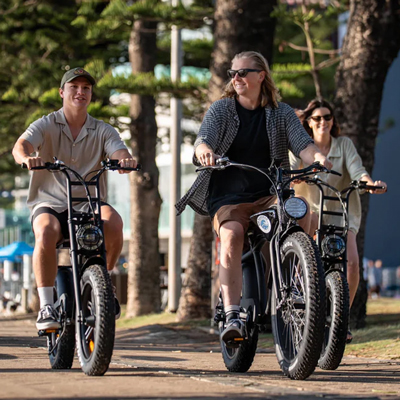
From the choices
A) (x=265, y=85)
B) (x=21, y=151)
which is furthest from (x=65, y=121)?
(x=265, y=85)

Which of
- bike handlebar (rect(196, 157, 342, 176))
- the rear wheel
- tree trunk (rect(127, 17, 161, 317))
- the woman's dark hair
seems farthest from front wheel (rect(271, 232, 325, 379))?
tree trunk (rect(127, 17, 161, 317))

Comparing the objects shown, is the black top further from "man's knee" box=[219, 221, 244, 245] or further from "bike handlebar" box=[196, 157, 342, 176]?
"bike handlebar" box=[196, 157, 342, 176]

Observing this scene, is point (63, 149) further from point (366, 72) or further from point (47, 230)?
point (366, 72)

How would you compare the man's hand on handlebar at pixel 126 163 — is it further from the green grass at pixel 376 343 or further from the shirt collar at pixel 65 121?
the green grass at pixel 376 343

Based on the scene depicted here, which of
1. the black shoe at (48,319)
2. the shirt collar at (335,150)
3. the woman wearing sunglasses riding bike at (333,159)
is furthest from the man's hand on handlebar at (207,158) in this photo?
the shirt collar at (335,150)

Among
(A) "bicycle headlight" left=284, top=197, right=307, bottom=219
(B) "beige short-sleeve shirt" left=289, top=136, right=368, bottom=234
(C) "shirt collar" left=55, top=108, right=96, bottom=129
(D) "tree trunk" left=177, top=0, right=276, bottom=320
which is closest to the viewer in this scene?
(A) "bicycle headlight" left=284, top=197, right=307, bottom=219

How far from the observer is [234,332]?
19.4 ft

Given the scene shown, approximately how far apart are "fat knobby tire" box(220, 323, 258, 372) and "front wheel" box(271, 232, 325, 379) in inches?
11.7

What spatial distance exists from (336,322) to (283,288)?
1.78 feet

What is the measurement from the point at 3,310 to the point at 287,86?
14.0 m

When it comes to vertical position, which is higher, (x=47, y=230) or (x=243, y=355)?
(x=47, y=230)

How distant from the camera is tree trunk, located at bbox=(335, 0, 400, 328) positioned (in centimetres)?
1165

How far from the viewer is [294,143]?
6309mm

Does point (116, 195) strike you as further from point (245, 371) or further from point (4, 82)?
point (245, 371)
